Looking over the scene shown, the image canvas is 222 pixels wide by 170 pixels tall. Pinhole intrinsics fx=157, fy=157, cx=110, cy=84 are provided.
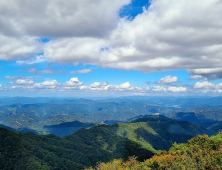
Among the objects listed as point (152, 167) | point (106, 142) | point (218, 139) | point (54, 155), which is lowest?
point (106, 142)

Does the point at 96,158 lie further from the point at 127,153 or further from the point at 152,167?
the point at 152,167

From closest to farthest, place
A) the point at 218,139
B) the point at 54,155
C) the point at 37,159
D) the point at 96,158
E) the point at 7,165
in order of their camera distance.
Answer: the point at 218,139 < the point at 7,165 < the point at 37,159 < the point at 54,155 < the point at 96,158

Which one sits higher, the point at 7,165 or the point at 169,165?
the point at 169,165

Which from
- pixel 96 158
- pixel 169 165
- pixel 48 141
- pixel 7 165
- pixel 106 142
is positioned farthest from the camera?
pixel 106 142

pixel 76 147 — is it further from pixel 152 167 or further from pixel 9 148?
pixel 152 167

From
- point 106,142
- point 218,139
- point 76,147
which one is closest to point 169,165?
point 218,139

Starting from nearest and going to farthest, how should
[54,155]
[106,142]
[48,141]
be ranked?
1. [54,155]
2. [48,141]
3. [106,142]

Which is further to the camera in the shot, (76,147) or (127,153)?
(76,147)

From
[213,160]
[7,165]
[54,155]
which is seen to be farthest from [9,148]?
[213,160]

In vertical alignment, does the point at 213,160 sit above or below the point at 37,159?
above
